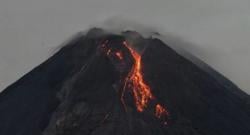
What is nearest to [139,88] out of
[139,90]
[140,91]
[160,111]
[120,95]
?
[139,90]

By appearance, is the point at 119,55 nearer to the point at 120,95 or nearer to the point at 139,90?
the point at 139,90

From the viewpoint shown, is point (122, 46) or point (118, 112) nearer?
point (118, 112)

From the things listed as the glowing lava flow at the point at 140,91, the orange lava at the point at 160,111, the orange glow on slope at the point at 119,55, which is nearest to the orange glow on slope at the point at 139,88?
the glowing lava flow at the point at 140,91

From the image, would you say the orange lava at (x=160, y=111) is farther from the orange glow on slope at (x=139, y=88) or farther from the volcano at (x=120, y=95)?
the orange glow on slope at (x=139, y=88)

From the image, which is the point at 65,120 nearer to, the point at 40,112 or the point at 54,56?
the point at 40,112

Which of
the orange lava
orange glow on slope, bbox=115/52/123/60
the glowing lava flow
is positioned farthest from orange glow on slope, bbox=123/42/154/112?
orange glow on slope, bbox=115/52/123/60

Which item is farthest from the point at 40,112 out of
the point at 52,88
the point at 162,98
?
Answer: the point at 162,98

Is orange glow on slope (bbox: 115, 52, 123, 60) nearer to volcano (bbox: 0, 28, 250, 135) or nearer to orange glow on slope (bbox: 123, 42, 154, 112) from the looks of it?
volcano (bbox: 0, 28, 250, 135)
